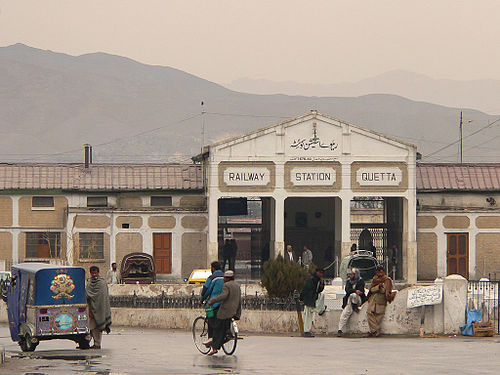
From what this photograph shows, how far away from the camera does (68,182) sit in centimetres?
5941

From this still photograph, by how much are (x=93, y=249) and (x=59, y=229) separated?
2.91 m

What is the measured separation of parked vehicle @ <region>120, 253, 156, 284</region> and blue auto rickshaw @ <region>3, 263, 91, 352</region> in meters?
30.7

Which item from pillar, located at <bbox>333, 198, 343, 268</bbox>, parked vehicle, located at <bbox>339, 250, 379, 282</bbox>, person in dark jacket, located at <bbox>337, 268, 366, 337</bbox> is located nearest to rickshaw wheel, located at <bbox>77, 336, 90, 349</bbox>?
person in dark jacket, located at <bbox>337, 268, 366, 337</bbox>

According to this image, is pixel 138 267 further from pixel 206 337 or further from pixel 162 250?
pixel 206 337

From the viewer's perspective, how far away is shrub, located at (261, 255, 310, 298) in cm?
3172

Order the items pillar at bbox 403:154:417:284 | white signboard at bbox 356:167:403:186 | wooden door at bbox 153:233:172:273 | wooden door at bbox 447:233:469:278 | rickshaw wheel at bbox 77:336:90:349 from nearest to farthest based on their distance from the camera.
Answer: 1. rickshaw wheel at bbox 77:336:90:349
2. pillar at bbox 403:154:417:284
3. white signboard at bbox 356:167:403:186
4. wooden door at bbox 153:233:172:273
5. wooden door at bbox 447:233:469:278

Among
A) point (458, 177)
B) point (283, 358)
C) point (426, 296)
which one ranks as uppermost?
point (458, 177)

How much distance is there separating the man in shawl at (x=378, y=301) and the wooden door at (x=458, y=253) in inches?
1251

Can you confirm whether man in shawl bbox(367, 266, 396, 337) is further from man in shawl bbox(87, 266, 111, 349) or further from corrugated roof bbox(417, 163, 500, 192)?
corrugated roof bbox(417, 163, 500, 192)

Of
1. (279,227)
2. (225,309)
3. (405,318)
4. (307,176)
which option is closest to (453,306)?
(405,318)

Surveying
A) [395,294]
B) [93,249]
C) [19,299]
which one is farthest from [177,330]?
[93,249]

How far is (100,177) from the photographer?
59.8m

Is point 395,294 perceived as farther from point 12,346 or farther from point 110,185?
point 110,185

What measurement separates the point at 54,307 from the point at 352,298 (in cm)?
861
